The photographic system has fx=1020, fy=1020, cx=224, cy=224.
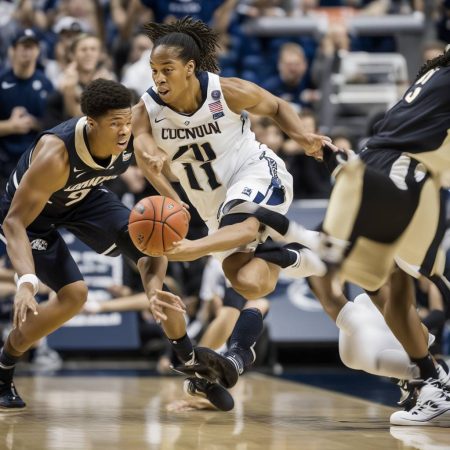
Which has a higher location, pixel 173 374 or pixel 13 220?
pixel 13 220

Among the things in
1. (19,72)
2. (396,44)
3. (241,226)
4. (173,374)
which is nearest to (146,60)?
(19,72)

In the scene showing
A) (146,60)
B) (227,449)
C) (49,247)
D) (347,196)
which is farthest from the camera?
(146,60)

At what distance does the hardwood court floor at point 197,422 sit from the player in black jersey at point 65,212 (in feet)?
2.05

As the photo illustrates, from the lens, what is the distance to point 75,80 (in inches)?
397

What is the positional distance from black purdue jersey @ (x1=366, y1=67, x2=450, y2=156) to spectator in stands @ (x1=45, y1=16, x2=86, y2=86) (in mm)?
5981

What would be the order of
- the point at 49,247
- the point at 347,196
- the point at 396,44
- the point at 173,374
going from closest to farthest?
1. the point at 347,196
2. the point at 49,247
3. the point at 173,374
4. the point at 396,44

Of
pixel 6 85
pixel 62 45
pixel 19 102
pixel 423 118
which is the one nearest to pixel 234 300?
pixel 423 118

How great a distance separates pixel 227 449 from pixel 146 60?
274 inches

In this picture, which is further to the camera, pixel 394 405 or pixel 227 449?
pixel 394 405

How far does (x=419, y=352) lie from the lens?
5.97m

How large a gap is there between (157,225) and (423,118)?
1.55 metres

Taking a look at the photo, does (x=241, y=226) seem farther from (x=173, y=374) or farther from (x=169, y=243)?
(x=173, y=374)

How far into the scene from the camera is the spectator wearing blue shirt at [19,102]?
10.2 metres

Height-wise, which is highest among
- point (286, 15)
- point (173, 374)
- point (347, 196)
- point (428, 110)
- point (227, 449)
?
point (286, 15)
